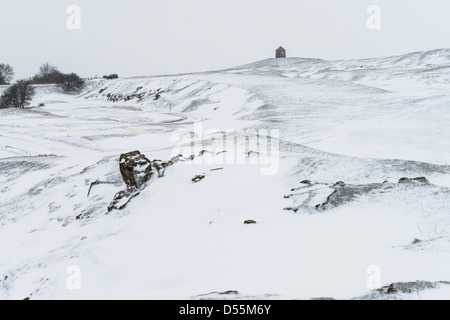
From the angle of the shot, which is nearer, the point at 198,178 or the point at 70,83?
the point at 198,178

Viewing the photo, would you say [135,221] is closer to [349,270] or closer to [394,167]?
[349,270]

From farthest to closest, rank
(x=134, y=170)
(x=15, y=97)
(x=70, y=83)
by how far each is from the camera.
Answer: (x=70, y=83) < (x=15, y=97) < (x=134, y=170)

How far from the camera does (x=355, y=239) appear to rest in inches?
237

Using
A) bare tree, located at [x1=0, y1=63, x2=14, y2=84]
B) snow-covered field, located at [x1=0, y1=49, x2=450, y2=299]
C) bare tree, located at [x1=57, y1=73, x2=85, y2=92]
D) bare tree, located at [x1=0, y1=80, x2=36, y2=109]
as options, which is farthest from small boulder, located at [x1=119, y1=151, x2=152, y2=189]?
bare tree, located at [x1=0, y1=63, x2=14, y2=84]

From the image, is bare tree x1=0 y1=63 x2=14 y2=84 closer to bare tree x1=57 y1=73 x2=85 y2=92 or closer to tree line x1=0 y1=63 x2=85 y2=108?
tree line x1=0 y1=63 x2=85 y2=108

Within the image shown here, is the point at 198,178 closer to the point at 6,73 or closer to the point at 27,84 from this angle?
the point at 27,84

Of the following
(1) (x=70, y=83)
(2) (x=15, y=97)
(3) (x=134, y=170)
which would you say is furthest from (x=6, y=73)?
(3) (x=134, y=170)

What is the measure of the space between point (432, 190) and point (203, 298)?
5492mm

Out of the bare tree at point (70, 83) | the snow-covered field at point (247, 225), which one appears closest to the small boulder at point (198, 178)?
the snow-covered field at point (247, 225)

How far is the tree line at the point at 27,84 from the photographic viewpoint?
2184 inches

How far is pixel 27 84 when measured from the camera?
59.1m

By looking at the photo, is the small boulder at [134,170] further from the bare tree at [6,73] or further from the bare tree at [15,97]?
the bare tree at [6,73]

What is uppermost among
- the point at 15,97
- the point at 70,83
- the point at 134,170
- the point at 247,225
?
the point at 70,83
